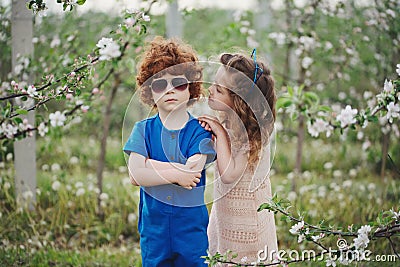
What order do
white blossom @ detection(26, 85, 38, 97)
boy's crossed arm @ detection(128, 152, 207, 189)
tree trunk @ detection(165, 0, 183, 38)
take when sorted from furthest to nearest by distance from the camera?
tree trunk @ detection(165, 0, 183, 38), white blossom @ detection(26, 85, 38, 97), boy's crossed arm @ detection(128, 152, 207, 189)

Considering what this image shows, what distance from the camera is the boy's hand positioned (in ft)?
6.35

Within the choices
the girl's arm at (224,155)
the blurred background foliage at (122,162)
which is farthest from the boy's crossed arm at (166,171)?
the blurred background foliage at (122,162)

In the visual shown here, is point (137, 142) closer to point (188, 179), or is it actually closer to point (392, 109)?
point (188, 179)

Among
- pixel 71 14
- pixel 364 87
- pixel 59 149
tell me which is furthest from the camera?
pixel 364 87

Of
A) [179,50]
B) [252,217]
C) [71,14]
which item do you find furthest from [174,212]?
[71,14]

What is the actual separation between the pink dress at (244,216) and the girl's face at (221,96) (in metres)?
0.30

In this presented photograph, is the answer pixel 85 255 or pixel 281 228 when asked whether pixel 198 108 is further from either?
pixel 281 228

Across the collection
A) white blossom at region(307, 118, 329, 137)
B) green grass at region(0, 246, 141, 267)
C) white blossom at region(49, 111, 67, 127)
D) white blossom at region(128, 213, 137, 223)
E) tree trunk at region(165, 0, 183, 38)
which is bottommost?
green grass at region(0, 246, 141, 267)

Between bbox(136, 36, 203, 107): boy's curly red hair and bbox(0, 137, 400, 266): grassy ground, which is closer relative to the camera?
bbox(136, 36, 203, 107): boy's curly red hair

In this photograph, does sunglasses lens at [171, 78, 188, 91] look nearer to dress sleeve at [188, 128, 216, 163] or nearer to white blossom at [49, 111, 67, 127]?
dress sleeve at [188, 128, 216, 163]

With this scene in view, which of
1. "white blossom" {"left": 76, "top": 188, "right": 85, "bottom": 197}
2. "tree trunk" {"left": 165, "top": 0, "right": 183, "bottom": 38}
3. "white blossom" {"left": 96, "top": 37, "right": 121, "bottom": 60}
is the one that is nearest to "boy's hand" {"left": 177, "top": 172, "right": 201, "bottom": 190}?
"white blossom" {"left": 96, "top": 37, "right": 121, "bottom": 60}

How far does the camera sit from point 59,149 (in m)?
4.84

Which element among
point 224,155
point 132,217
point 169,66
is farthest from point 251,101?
point 132,217

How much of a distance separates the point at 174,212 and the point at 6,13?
6.71 ft
